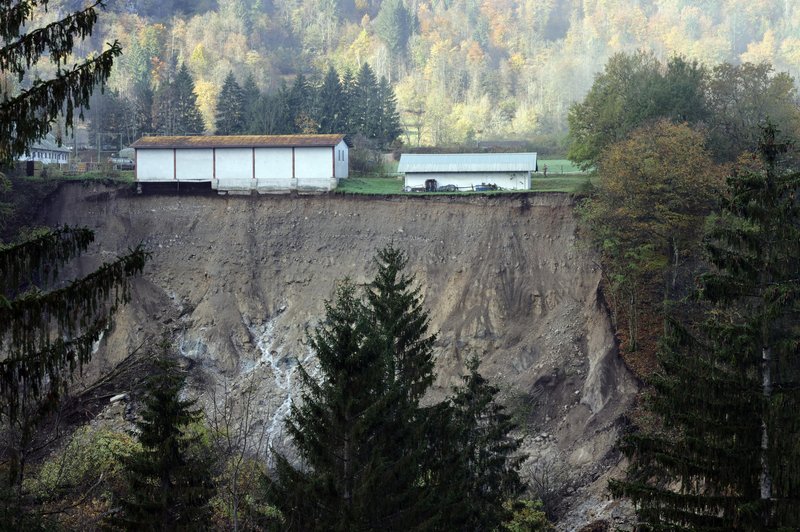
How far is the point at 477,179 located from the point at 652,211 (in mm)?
16879

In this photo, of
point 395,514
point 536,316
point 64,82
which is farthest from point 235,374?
point 64,82

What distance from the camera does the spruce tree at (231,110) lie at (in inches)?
2886

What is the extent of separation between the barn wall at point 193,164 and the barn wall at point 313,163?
526 cm

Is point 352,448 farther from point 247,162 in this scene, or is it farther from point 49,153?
point 49,153

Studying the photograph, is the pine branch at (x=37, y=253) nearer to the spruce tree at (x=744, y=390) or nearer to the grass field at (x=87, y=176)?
the spruce tree at (x=744, y=390)

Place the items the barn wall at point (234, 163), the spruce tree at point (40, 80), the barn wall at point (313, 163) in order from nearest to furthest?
the spruce tree at point (40, 80), the barn wall at point (313, 163), the barn wall at point (234, 163)

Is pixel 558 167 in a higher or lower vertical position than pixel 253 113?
lower

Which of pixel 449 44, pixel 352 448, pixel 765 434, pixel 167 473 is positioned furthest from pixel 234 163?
pixel 449 44

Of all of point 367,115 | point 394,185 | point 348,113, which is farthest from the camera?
point 367,115

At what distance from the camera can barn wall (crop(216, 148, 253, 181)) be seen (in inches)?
2263

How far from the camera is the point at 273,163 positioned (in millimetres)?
57219

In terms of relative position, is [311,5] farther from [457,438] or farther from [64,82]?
[64,82]

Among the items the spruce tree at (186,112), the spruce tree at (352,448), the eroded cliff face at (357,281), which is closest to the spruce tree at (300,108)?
the spruce tree at (186,112)

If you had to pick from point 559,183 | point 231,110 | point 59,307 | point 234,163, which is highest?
point 231,110
